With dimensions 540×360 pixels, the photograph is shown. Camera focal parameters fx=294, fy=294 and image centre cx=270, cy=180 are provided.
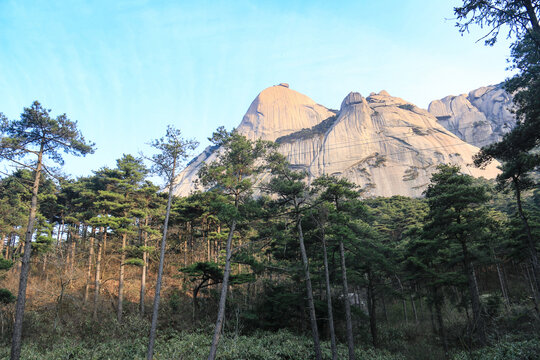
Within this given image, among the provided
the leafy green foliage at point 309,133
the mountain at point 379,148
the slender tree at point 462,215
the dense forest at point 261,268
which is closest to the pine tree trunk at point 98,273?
the dense forest at point 261,268

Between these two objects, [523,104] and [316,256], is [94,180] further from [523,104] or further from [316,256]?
[523,104]

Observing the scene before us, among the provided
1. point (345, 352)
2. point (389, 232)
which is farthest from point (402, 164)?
point (345, 352)

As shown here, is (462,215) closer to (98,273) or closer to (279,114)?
(98,273)

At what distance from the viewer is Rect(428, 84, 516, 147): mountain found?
275 feet

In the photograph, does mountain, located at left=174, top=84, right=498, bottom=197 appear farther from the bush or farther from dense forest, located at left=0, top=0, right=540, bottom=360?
the bush

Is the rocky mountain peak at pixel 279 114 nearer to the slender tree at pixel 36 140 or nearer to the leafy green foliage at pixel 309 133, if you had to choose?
the leafy green foliage at pixel 309 133

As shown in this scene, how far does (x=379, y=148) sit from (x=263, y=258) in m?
64.0

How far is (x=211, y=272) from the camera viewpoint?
16.3m

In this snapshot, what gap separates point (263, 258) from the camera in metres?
18.5

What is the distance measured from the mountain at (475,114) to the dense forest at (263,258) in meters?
72.6

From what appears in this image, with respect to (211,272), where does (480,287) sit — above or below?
below

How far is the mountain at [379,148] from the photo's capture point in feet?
220

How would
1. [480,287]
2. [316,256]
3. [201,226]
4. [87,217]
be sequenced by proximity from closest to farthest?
[316,256]
[87,217]
[201,226]
[480,287]

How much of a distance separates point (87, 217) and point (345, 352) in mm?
20062
